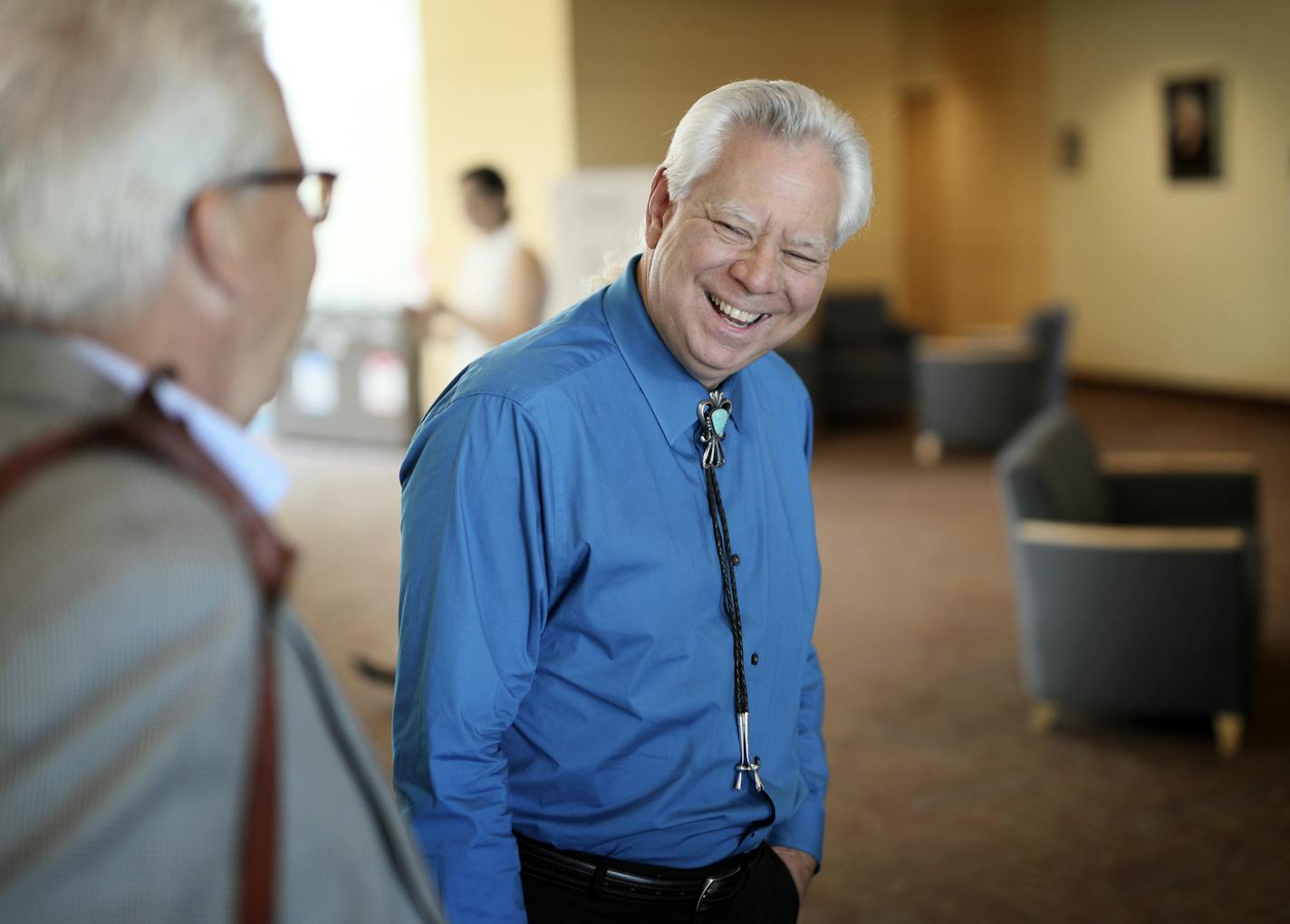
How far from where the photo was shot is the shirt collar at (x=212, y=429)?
757 mm

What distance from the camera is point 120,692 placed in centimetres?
65

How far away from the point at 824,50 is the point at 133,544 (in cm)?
1164

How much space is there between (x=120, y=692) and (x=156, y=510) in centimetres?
9

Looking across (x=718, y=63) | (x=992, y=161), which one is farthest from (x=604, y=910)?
(x=992, y=161)

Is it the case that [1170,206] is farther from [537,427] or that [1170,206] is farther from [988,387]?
[537,427]

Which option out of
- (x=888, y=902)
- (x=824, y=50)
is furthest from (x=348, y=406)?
(x=888, y=902)

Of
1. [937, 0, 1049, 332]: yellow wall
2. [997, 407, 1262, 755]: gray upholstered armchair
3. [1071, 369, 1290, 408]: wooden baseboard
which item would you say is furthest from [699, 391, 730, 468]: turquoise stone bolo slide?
[937, 0, 1049, 332]: yellow wall

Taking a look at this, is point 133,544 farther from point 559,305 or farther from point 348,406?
point 348,406

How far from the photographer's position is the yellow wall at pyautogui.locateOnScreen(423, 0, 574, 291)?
9.95 metres

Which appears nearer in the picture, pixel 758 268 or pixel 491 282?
pixel 758 268

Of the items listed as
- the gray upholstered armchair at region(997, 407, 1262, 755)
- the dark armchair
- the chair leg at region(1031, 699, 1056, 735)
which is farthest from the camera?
the dark armchair

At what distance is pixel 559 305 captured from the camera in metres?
8.19

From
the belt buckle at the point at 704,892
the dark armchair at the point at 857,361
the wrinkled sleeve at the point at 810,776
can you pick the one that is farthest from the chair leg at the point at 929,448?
the belt buckle at the point at 704,892

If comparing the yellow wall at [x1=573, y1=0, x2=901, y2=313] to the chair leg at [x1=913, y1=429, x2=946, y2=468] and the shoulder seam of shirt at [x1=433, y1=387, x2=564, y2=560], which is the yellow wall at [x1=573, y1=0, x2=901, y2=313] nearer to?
the chair leg at [x1=913, y1=429, x2=946, y2=468]
